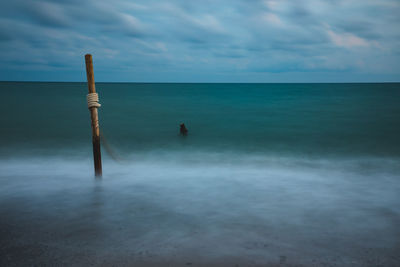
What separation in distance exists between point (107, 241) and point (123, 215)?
1.17 metres

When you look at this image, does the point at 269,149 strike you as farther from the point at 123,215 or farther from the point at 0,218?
the point at 0,218

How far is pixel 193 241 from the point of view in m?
5.05

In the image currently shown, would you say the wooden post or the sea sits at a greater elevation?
A: the wooden post

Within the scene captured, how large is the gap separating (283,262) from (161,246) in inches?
75.4

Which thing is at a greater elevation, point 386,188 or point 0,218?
point 0,218

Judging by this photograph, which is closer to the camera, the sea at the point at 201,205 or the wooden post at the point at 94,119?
the sea at the point at 201,205

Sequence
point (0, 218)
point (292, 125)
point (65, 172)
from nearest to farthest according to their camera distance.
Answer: point (0, 218)
point (65, 172)
point (292, 125)

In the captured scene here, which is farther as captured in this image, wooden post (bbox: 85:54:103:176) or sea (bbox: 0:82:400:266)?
wooden post (bbox: 85:54:103:176)

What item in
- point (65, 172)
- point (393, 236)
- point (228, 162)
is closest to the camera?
point (393, 236)

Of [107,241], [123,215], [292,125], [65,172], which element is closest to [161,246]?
[107,241]

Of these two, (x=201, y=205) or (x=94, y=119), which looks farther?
(x=94, y=119)

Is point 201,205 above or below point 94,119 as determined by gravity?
below

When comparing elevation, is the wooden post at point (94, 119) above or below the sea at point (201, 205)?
above

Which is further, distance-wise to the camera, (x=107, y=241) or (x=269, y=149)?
(x=269, y=149)
